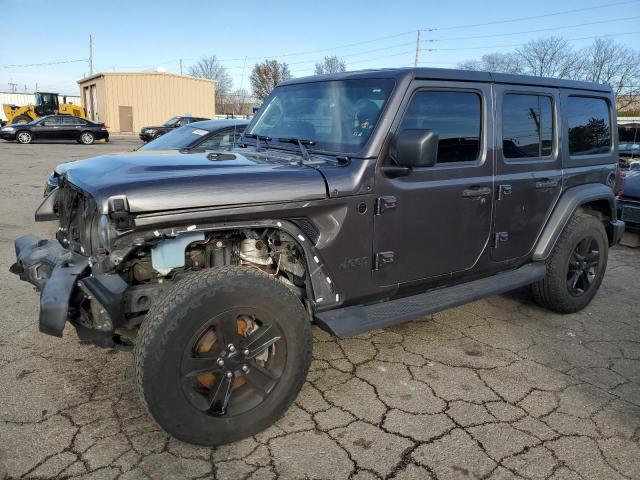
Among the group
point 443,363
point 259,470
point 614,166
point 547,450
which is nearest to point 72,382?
point 259,470

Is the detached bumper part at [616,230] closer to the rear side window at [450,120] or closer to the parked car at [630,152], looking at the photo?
the rear side window at [450,120]

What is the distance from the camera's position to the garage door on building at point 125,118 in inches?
1526

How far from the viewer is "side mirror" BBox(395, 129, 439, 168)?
2770 millimetres

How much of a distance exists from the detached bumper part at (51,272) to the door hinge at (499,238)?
8.92 ft

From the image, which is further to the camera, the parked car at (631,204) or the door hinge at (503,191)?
the parked car at (631,204)

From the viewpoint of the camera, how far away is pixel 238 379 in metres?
2.67

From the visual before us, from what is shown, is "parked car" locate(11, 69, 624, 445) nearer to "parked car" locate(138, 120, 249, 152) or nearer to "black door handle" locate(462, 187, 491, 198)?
"black door handle" locate(462, 187, 491, 198)

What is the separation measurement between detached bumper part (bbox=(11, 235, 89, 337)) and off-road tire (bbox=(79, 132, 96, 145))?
24104mm

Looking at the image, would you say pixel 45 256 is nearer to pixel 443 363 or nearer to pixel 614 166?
pixel 443 363

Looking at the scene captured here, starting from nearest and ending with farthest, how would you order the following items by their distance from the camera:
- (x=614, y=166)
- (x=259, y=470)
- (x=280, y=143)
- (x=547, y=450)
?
(x=259, y=470) < (x=547, y=450) < (x=280, y=143) < (x=614, y=166)

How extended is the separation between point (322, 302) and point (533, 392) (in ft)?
4.88

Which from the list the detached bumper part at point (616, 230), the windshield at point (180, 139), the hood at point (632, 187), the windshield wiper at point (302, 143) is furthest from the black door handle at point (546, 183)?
the windshield at point (180, 139)

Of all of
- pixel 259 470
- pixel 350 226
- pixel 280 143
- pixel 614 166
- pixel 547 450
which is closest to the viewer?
pixel 259 470

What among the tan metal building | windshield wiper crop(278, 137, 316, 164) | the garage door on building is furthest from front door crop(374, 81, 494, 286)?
the garage door on building
